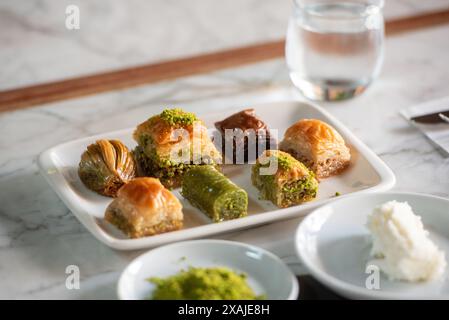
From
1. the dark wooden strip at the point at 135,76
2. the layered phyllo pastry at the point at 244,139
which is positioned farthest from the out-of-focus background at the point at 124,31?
the layered phyllo pastry at the point at 244,139

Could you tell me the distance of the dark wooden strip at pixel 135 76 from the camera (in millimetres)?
2631

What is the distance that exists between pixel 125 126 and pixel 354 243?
95 cm

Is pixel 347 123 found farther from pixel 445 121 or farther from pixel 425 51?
pixel 425 51

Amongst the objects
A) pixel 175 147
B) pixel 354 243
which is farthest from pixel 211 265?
pixel 175 147

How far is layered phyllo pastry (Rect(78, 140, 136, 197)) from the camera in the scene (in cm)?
199

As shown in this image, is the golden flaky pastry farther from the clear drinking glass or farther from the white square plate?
the clear drinking glass

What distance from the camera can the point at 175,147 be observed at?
6.66 feet

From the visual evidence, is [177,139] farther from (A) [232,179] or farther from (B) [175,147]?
(A) [232,179]

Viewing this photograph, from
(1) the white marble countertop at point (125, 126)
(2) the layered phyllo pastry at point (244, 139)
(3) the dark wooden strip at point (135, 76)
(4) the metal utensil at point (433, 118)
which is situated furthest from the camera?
(3) the dark wooden strip at point (135, 76)

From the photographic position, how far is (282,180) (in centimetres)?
192

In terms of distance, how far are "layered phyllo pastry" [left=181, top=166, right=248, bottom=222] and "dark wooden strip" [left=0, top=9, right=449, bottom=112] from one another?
0.86m

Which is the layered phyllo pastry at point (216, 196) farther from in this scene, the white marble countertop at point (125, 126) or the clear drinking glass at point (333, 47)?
the clear drinking glass at point (333, 47)

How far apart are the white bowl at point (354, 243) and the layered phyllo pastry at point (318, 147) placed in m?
0.24

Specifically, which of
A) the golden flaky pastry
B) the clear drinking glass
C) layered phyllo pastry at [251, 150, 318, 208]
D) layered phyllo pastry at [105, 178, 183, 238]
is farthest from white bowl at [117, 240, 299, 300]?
the clear drinking glass
